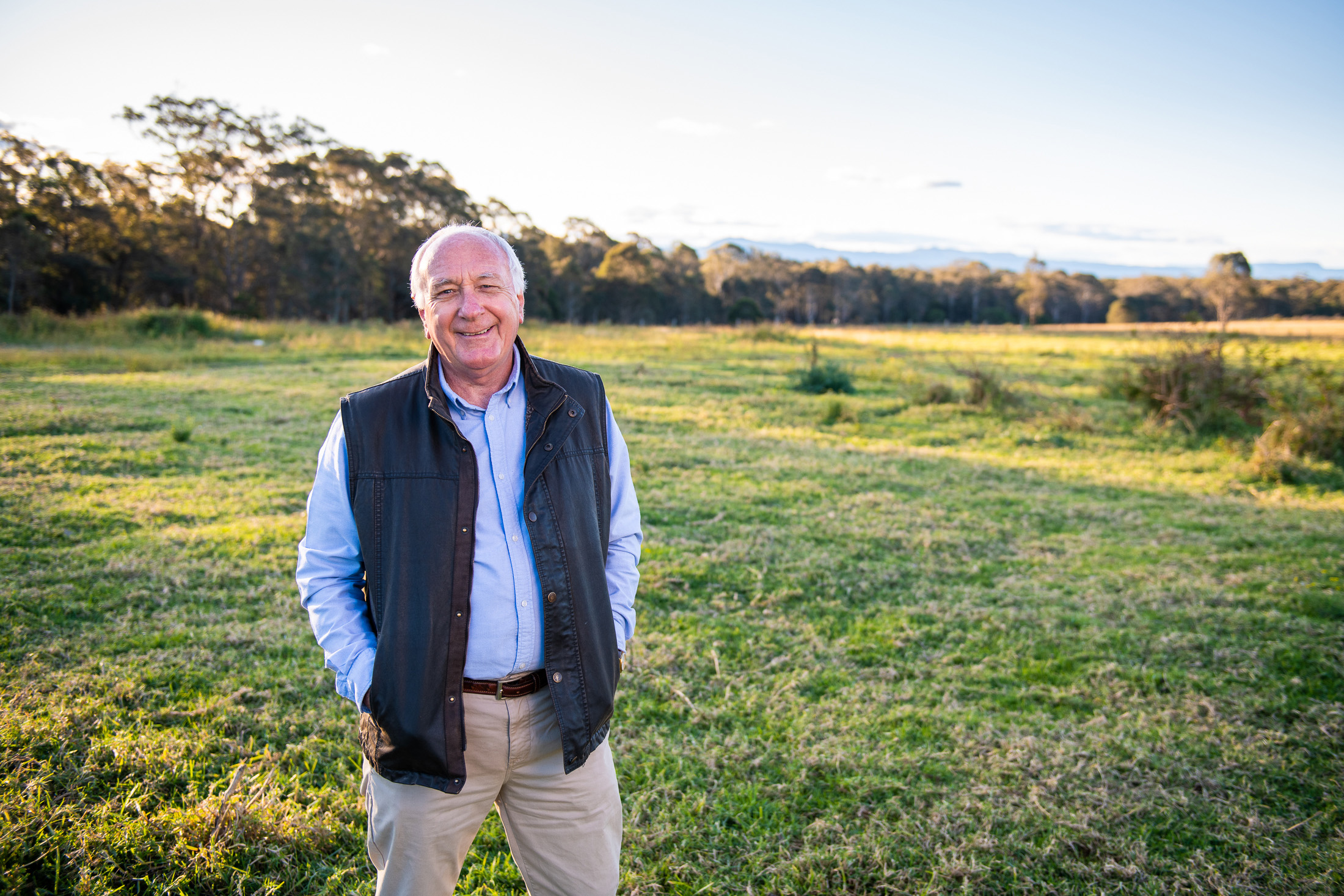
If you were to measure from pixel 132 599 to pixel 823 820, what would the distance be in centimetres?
447

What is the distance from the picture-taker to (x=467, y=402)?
189 cm

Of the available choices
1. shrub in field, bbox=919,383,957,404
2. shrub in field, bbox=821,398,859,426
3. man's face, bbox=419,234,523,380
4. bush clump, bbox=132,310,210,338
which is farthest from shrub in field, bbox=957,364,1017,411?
bush clump, bbox=132,310,210,338

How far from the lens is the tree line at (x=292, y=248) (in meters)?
29.1

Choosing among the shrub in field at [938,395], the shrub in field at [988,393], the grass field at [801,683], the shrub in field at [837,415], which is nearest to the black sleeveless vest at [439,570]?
the grass field at [801,683]

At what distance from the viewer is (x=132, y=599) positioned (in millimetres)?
4574

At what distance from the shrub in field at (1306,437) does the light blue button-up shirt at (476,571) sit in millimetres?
10908

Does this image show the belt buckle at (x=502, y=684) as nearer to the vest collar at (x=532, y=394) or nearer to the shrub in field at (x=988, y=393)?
the vest collar at (x=532, y=394)

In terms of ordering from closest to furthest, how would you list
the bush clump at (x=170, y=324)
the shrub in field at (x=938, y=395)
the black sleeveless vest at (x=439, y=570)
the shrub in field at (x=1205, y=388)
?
the black sleeveless vest at (x=439, y=570)
the shrub in field at (x=1205, y=388)
the shrub in field at (x=938, y=395)
the bush clump at (x=170, y=324)

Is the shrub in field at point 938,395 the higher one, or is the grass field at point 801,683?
the shrub in field at point 938,395

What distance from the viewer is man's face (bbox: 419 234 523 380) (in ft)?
5.99

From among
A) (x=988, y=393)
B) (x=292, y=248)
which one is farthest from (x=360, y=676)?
(x=292, y=248)

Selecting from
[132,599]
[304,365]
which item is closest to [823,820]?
[132,599]

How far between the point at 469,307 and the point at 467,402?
0.26 metres

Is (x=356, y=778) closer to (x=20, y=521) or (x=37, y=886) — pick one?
(x=37, y=886)
